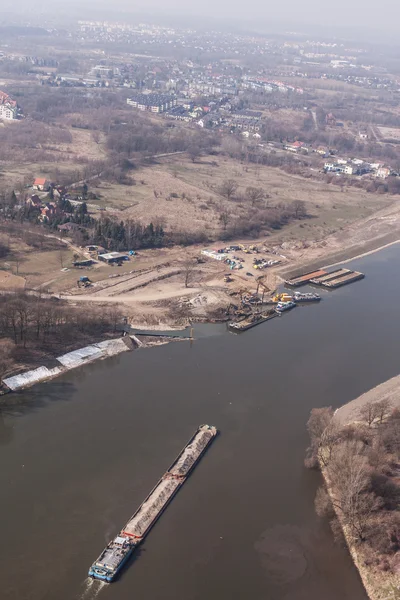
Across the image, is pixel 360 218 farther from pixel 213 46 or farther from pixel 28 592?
pixel 213 46

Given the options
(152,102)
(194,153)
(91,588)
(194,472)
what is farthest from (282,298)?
(152,102)

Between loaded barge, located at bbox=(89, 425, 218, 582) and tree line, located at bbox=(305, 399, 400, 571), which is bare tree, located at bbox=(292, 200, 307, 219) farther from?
loaded barge, located at bbox=(89, 425, 218, 582)

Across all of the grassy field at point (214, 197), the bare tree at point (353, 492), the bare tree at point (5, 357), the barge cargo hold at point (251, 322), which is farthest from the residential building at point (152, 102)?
the bare tree at point (353, 492)

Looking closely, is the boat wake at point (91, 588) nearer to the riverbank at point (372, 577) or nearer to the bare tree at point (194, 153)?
the riverbank at point (372, 577)

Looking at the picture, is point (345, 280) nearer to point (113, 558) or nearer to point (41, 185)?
point (41, 185)

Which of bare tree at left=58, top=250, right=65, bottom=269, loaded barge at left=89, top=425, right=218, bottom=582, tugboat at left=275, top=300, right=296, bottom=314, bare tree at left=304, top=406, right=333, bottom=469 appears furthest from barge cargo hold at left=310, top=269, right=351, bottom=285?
loaded barge at left=89, top=425, right=218, bottom=582
